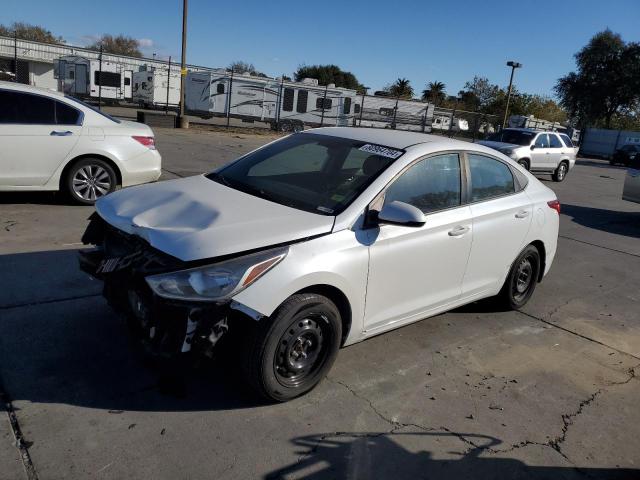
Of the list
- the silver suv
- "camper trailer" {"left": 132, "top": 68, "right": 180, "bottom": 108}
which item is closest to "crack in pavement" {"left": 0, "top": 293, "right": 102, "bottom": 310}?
the silver suv

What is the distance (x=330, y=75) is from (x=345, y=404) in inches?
3420

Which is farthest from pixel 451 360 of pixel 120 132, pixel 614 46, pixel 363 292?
pixel 614 46

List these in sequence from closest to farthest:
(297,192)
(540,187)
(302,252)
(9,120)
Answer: (302,252)
(297,192)
(540,187)
(9,120)

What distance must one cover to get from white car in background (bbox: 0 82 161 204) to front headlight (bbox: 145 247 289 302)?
492 cm

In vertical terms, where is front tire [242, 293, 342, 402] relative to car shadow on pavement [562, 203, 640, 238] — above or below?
Answer: above

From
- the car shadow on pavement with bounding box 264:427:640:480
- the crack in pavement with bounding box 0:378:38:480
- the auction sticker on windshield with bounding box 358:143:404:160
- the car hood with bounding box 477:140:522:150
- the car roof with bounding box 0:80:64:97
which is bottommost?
the car shadow on pavement with bounding box 264:427:640:480

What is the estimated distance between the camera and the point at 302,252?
126 inches

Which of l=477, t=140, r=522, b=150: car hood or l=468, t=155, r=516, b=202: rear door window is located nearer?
l=468, t=155, r=516, b=202: rear door window

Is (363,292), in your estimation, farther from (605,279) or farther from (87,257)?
(605,279)

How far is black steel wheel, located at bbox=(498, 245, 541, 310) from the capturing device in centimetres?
508

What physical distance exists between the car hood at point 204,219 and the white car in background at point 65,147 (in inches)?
146

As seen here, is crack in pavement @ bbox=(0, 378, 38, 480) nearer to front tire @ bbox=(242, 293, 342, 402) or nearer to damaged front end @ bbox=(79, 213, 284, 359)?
damaged front end @ bbox=(79, 213, 284, 359)

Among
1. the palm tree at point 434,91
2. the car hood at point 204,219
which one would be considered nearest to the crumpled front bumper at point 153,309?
the car hood at point 204,219

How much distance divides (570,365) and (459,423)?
150 cm
